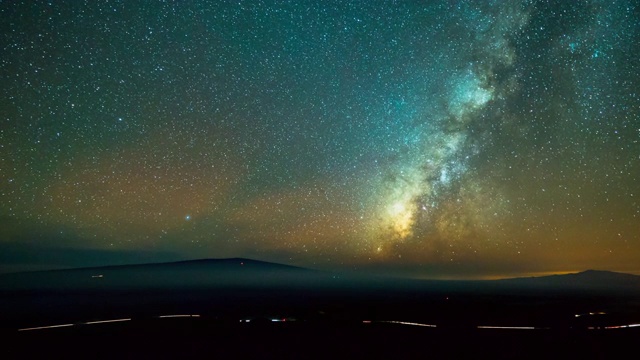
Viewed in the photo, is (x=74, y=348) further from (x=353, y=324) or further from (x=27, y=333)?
(x=353, y=324)

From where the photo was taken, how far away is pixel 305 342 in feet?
77.2

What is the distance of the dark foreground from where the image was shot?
20.6m

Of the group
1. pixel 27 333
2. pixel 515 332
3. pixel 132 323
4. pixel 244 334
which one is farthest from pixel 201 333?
pixel 515 332

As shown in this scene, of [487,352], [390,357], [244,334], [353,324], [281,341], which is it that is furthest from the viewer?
[353,324]

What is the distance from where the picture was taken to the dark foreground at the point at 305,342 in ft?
67.7

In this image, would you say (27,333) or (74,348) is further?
(27,333)

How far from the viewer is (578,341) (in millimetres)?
24703

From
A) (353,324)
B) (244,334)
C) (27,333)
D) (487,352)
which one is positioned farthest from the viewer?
(353,324)

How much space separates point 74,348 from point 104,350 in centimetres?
216

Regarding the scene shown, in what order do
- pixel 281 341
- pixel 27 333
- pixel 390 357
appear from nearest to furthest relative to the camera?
pixel 390 357
pixel 281 341
pixel 27 333

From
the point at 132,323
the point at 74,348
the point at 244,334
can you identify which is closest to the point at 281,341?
the point at 244,334

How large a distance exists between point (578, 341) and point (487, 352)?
7.12m

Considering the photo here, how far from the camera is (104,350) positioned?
2142 centimetres

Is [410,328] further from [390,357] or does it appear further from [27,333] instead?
[27,333]
